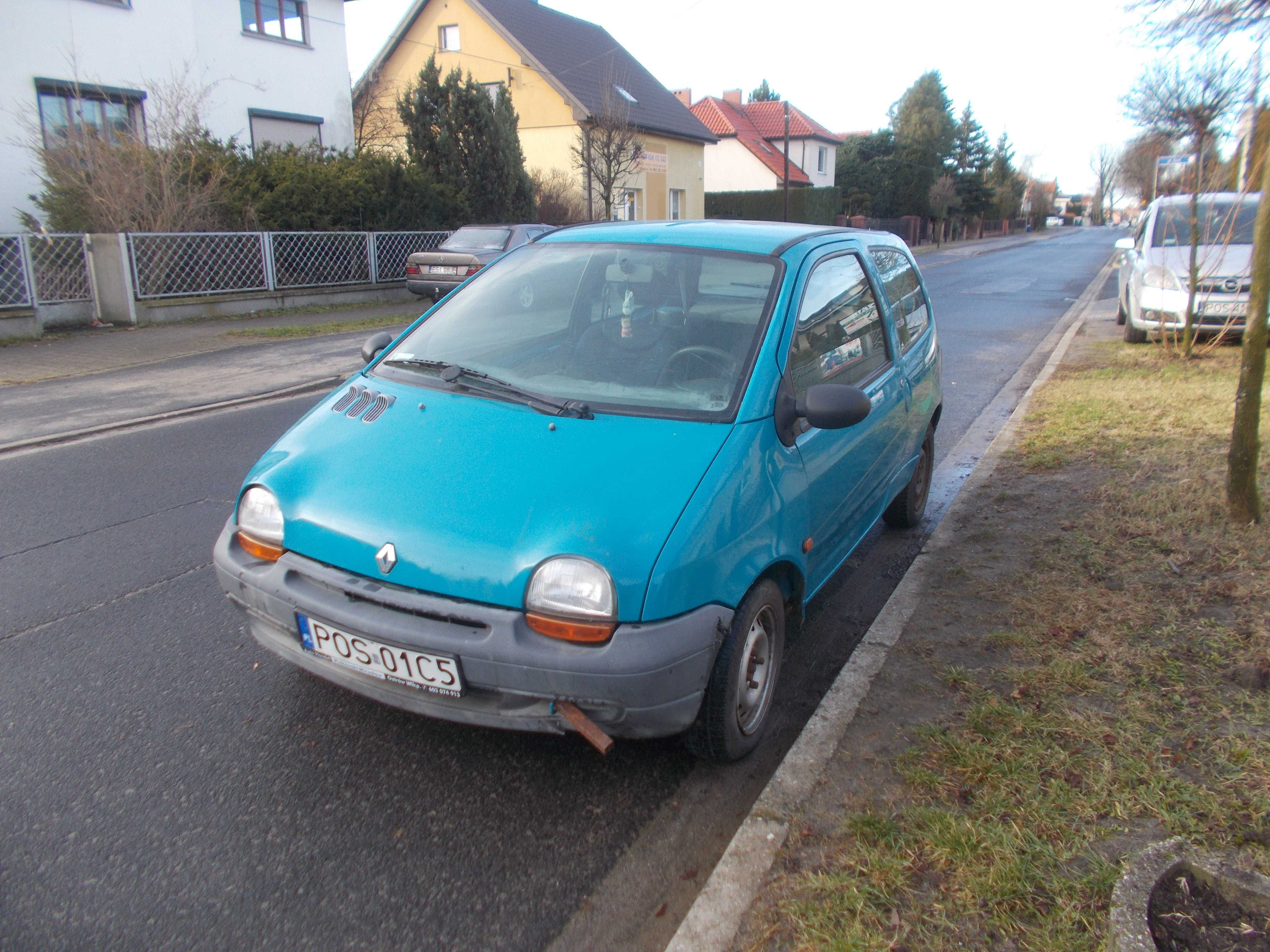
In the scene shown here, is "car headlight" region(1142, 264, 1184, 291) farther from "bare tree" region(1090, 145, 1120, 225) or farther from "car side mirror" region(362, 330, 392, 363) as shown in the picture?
"bare tree" region(1090, 145, 1120, 225)

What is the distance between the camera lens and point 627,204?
1320 inches

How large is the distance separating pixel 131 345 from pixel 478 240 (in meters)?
6.29

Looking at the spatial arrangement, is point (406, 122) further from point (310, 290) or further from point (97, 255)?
point (97, 255)

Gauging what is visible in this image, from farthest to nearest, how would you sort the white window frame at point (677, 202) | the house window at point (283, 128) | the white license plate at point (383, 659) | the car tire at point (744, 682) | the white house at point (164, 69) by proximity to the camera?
the white window frame at point (677, 202), the house window at point (283, 128), the white house at point (164, 69), the car tire at point (744, 682), the white license plate at point (383, 659)

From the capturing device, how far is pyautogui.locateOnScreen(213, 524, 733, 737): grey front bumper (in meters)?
2.43

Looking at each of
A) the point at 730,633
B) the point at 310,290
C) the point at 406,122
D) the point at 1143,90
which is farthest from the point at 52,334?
the point at 1143,90

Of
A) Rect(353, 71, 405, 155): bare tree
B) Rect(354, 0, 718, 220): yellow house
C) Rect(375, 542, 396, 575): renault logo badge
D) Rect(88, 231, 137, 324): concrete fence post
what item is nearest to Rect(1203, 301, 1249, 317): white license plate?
Rect(375, 542, 396, 575): renault logo badge

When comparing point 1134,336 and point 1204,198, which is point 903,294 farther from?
point 1134,336

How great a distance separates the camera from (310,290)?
16531mm

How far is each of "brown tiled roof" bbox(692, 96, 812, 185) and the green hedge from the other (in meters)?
3.90

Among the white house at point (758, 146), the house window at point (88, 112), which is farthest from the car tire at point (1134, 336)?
the white house at point (758, 146)

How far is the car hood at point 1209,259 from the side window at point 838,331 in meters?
8.35

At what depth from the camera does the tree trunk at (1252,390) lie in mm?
4336

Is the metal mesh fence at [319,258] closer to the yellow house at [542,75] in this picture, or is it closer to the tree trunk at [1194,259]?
the tree trunk at [1194,259]
